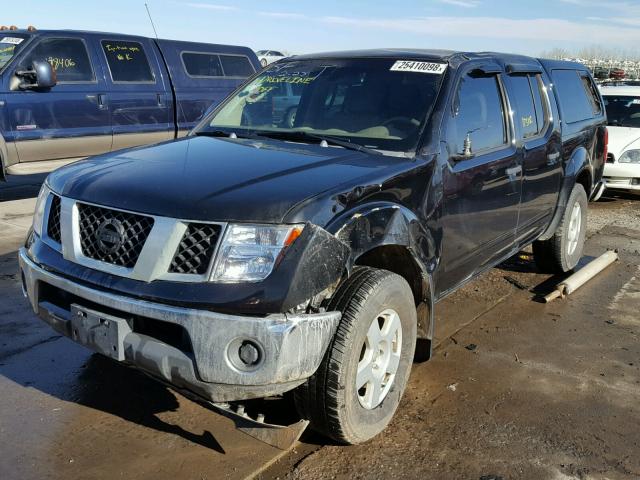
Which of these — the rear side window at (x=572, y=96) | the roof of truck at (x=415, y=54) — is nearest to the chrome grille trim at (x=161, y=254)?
the roof of truck at (x=415, y=54)

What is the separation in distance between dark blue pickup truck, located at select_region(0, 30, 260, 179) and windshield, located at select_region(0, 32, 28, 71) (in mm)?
15

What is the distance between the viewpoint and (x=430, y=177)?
3.40 m

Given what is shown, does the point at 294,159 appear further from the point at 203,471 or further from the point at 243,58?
the point at 243,58

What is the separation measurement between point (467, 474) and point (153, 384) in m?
1.77

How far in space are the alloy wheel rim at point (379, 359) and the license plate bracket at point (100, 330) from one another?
1.04m

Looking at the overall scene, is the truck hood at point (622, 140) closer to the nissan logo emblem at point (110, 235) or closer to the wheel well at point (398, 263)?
the wheel well at point (398, 263)

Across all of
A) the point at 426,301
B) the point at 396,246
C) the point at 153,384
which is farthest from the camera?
the point at 153,384

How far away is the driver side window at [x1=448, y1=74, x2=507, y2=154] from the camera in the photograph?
372 cm

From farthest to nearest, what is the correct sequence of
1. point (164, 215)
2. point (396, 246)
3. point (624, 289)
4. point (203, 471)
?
point (624, 289) → point (396, 246) → point (203, 471) → point (164, 215)

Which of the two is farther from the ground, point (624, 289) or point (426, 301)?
point (426, 301)

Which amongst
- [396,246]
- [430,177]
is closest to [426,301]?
[396,246]

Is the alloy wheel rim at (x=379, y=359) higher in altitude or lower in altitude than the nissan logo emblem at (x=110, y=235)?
lower

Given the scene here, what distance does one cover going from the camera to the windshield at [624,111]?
33.5ft

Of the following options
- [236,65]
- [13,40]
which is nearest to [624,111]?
[236,65]
